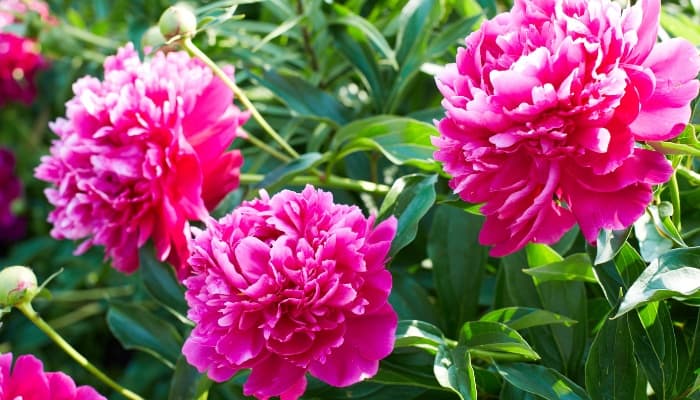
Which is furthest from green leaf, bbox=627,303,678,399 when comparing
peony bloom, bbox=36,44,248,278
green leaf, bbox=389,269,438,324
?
peony bloom, bbox=36,44,248,278

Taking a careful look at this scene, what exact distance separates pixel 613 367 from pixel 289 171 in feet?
1.00

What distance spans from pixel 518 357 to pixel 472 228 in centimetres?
16

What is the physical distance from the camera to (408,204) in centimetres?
67

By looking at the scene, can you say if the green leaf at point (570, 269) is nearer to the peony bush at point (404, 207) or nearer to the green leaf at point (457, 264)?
the peony bush at point (404, 207)

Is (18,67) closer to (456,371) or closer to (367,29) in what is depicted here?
(367,29)

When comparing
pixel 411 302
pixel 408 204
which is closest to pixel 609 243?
pixel 408 204

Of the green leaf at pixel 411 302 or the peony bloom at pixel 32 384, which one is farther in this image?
the green leaf at pixel 411 302

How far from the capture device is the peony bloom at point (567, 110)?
0.52 metres

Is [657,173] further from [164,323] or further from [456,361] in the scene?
[164,323]

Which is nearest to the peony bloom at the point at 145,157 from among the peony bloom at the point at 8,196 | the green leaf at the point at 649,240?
the green leaf at the point at 649,240

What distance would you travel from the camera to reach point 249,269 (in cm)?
58

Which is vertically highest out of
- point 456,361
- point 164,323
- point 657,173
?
point 657,173

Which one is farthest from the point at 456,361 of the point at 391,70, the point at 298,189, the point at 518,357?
the point at 391,70

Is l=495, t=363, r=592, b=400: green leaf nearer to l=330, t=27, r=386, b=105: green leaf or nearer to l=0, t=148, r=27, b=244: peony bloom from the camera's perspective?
l=330, t=27, r=386, b=105: green leaf
